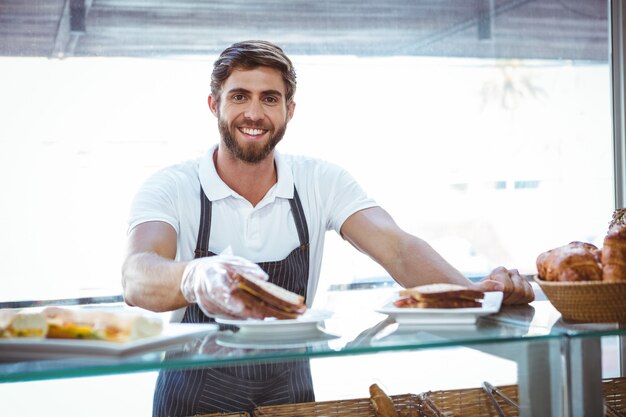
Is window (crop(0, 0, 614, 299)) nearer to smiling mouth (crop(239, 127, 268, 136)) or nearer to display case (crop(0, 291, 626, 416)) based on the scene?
smiling mouth (crop(239, 127, 268, 136))

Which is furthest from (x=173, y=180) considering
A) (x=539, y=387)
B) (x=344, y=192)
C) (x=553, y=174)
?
(x=553, y=174)

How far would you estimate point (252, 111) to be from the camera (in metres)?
2.60

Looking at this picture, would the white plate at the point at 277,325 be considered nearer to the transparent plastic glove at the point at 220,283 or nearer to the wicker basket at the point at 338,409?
the transparent plastic glove at the point at 220,283

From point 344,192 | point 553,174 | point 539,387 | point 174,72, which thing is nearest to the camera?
point 539,387

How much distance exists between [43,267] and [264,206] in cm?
151

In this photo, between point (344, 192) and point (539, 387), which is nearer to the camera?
point (539, 387)

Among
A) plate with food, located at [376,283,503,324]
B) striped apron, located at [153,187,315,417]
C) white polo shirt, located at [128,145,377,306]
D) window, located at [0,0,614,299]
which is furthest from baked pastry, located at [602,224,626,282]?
window, located at [0,0,614,299]

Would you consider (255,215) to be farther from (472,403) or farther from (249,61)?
(472,403)

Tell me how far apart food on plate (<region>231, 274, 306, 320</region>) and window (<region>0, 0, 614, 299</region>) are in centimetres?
238

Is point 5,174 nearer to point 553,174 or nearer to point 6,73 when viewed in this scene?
point 6,73

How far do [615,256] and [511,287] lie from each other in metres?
0.42

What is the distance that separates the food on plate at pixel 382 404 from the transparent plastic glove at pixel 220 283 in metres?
0.50

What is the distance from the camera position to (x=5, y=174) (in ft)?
11.8

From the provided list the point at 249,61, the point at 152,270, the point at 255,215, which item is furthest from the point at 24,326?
the point at 249,61
